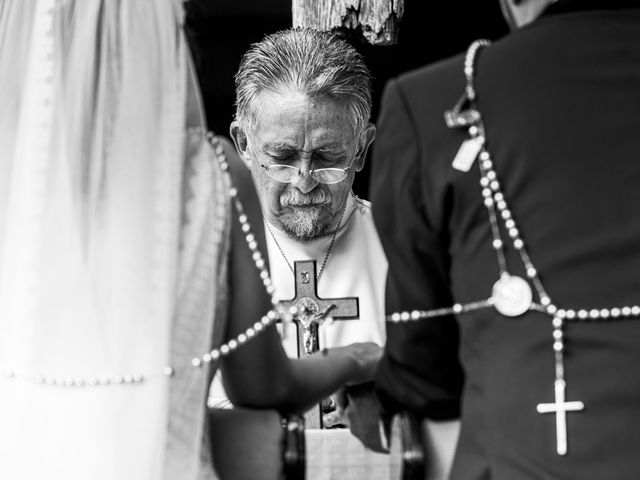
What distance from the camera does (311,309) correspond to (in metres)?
3.60

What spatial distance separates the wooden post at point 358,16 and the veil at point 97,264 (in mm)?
1439

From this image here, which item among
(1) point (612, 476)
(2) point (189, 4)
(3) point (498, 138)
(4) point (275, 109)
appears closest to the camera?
(1) point (612, 476)

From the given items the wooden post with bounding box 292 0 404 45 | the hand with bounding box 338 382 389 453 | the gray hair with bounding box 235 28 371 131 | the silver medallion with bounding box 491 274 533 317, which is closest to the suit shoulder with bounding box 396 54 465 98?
the silver medallion with bounding box 491 274 533 317

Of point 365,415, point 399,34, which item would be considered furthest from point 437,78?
point 399,34

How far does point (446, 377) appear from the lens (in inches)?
86.4

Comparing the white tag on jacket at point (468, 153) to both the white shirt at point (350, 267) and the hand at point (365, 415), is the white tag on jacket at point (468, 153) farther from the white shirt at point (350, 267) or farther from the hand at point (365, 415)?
the white shirt at point (350, 267)

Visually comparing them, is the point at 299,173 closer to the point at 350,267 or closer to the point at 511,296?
the point at 350,267

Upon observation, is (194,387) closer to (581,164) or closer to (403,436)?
(403,436)

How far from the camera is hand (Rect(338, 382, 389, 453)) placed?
8.85 feet

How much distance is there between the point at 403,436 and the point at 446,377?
0.15m

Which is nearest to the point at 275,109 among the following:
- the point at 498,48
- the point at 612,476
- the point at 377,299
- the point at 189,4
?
the point at 377,299

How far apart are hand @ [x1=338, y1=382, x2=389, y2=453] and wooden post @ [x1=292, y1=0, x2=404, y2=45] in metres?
1.28

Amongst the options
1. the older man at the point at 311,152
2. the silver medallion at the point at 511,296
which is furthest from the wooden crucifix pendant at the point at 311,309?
the silver medallion at the point at 511,296

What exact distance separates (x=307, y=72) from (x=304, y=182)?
415 millimetres
